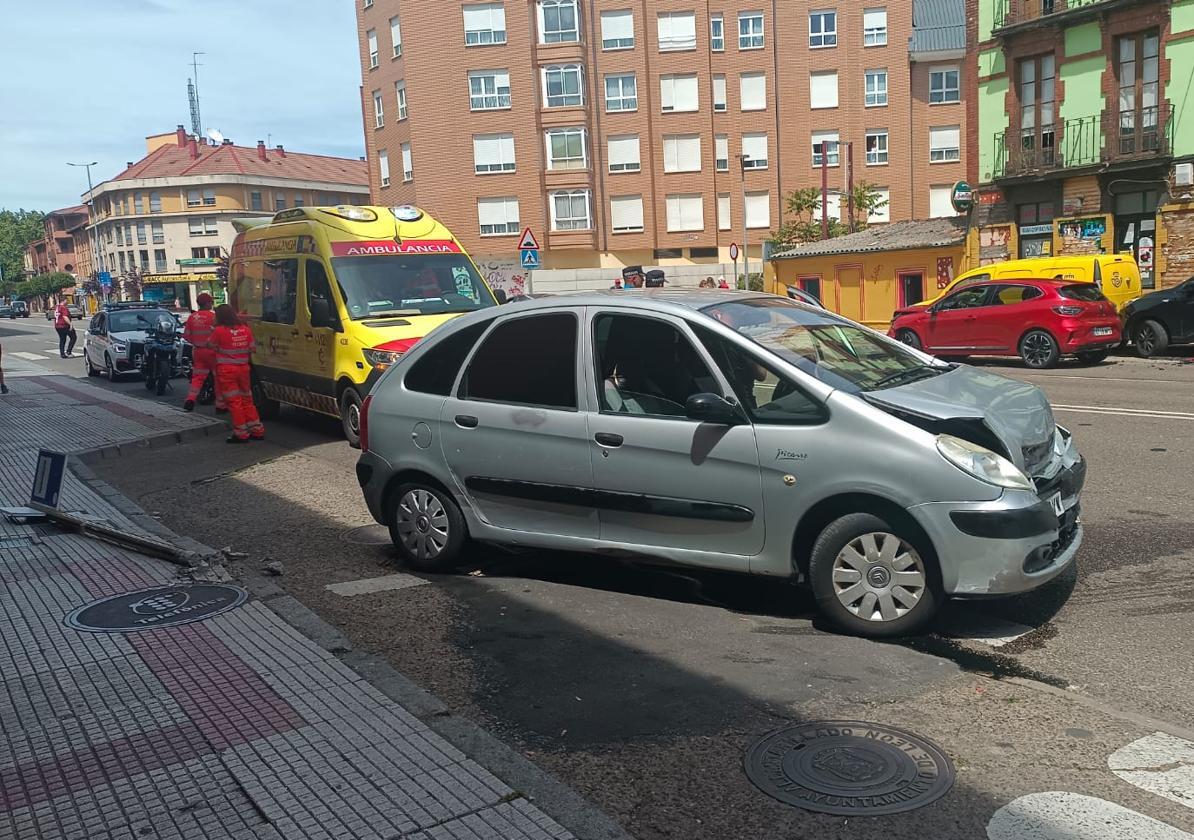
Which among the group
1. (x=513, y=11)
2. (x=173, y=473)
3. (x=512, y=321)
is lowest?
(x=173, y=473)

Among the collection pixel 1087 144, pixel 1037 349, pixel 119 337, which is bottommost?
pixel 1037 349

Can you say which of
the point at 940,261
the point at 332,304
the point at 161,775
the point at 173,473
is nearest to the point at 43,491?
the point at 173,473

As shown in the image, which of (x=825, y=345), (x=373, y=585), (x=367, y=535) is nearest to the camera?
(x=825, y=345)

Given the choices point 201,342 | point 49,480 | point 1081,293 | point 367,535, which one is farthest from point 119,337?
point 1081,293

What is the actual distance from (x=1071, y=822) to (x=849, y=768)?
2.42 ft

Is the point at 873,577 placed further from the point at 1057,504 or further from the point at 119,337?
the point at 119,337

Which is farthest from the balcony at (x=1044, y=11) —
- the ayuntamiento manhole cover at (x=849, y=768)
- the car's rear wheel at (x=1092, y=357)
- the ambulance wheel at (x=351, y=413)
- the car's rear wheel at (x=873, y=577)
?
the ayuntamiento manhole cover at (x=849, y=768)

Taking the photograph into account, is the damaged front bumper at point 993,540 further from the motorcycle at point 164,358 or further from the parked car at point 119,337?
the parked car at point 119,337

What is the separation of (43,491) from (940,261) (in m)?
29.0

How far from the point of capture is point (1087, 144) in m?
26.8

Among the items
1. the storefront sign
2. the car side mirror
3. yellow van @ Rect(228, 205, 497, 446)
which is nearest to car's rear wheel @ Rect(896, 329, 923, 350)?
the storefront sign

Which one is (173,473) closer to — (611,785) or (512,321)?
(512,321)

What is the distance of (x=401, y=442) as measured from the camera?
6.38m

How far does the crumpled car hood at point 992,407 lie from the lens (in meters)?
4.83
